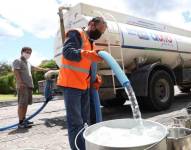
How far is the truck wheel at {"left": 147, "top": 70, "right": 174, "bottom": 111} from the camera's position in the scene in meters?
6.91

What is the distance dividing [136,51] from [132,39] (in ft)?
1.03

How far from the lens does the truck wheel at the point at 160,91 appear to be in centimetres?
691

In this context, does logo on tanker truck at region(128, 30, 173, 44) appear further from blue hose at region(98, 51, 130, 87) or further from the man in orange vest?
blue hose at region(98, 51, 130, 87)

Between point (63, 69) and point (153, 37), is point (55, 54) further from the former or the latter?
point (63, 69)

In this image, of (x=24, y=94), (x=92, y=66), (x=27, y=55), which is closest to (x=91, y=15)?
(x=27, y=55)

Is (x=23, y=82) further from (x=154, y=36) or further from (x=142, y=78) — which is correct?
(x=154, y=36)

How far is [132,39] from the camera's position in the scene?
689 cm

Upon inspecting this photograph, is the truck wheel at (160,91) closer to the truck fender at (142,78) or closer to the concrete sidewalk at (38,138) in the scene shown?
the truck fender at (142,78)

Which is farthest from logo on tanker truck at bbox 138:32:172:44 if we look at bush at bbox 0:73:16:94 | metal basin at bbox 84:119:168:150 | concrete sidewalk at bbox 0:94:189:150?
bush at bbox 0:73:16:94

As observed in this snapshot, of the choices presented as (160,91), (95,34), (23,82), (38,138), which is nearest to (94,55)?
(95,34)

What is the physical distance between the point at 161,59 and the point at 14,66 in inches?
137

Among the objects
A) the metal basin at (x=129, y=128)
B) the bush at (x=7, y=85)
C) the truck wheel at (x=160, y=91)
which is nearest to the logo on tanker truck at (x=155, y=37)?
the truck wheel at (x=160, y=91)

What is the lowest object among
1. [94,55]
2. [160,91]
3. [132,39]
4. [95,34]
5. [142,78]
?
[160,91]

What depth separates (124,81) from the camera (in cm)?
223
